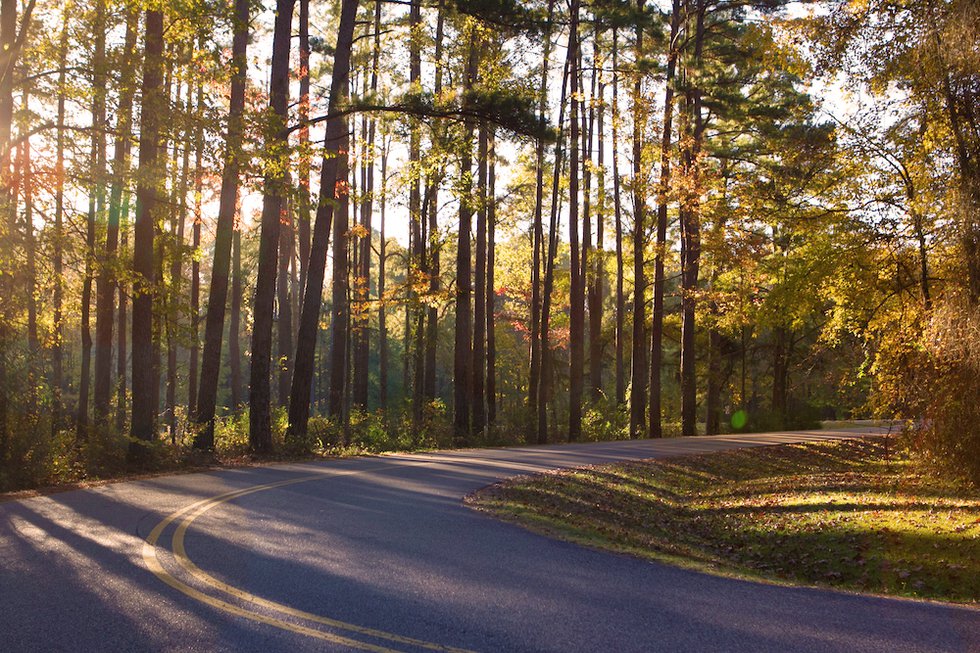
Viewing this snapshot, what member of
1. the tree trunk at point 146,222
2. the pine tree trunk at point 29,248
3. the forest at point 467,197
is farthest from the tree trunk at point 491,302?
the pine tree trunk at point 29,248

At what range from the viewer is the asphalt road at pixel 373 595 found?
17.2 feet

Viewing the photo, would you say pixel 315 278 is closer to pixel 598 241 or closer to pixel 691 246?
pixel 691 246

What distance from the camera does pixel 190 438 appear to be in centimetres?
1922

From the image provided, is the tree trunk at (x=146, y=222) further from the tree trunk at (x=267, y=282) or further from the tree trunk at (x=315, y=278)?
the tree trunk at (x=315, y=278)

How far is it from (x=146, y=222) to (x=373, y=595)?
13408 mm

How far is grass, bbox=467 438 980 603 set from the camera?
9415mm

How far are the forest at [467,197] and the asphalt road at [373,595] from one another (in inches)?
260

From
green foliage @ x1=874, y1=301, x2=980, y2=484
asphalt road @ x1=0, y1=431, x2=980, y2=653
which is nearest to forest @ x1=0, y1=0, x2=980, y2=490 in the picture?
green foliage @ x1=874, y1=301, x2=980, y2=484

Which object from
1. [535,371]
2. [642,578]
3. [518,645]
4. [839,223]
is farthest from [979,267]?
[535,371]

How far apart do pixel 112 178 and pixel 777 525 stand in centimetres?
1326

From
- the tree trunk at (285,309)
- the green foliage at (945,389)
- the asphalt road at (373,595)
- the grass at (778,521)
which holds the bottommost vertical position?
the grass at (778,521)

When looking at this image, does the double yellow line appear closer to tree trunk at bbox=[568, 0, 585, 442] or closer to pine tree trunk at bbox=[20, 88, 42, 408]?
pine tree trunk at bbox=[20, 88, 42, 408]

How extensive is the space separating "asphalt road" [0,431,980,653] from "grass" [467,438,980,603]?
4.62ft

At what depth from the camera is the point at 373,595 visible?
627 centimetres
